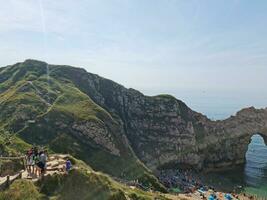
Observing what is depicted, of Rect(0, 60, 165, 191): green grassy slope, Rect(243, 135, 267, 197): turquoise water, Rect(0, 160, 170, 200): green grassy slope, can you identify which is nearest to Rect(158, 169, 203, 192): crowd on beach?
Rect(0, 60, 165, 191): green grassy slope

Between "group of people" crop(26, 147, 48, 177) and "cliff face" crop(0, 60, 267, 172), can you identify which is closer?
"group of people" crop(26, 147, 48, 177)

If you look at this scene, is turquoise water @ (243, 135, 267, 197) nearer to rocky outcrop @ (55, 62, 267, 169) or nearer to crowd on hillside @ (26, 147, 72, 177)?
rocky outcrop @ (55, 62, 267, 169)

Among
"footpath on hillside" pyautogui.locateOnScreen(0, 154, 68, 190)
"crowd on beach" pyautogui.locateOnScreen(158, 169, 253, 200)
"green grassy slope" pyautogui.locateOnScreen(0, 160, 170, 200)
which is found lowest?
"crowd on beach" pyautogui.locateOnScreen(158, 169, 253, 200)

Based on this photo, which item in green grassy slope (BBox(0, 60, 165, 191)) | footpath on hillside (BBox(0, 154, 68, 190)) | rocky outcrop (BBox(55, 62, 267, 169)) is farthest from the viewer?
rocky outcrop (BBox(55, 62, 267, 169))

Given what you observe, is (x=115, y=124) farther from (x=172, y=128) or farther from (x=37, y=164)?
(x=37, y=164)

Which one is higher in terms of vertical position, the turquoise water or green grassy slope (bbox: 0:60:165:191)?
green grassy slope (bbox: 0:60:165:191)

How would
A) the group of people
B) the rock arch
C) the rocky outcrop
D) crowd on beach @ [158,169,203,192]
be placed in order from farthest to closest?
the rock arch, the rocky outcrop, crowd on beach @ [158,169,203,192], the group of people

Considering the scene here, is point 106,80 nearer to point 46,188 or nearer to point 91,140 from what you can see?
point 91,140
